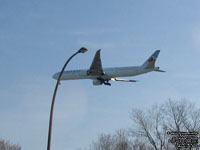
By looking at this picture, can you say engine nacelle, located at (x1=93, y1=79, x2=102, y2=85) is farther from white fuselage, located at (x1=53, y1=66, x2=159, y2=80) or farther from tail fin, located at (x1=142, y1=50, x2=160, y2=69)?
tail fin, located at (x1=142, y1=50, x2=160, y2=69)

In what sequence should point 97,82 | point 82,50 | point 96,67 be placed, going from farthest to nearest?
point 97,82
point 96,67
point 82,50

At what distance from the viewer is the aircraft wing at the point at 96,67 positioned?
1918 inches

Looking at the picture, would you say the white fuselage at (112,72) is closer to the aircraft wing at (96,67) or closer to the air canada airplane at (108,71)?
the air canada airplane at (108,71)

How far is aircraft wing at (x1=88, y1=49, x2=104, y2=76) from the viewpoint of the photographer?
160 feet

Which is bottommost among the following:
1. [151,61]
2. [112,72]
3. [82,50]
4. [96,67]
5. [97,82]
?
[82,50]

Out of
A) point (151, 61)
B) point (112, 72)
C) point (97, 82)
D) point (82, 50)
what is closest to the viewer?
point (82, 50)

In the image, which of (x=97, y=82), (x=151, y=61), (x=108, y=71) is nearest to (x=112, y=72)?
(x=108, y=71)

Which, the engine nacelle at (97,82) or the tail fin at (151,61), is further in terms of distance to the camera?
the engine nacelle at (97,82)

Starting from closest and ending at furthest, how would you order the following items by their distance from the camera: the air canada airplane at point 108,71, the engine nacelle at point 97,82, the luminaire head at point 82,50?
1. the luminaire head at point 82,50
2. the air canada airplane at point 108,71
3. the engine nacelle at point 97,82

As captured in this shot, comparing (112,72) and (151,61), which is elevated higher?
(151,61)

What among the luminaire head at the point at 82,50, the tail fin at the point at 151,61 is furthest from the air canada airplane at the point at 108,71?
the luminaire head at the point at 82,50

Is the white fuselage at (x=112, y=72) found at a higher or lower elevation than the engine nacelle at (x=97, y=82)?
higher

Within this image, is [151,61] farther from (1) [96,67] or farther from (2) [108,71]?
(1) [96,67]

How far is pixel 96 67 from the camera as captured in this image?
50875 millimetres
